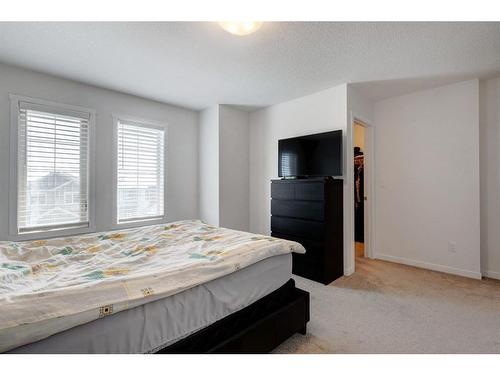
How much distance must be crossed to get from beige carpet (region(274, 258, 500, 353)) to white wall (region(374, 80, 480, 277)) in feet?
1.36

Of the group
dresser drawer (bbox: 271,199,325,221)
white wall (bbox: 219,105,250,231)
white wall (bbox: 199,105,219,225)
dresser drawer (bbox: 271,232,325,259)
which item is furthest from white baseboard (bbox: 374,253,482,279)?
white wall (bbox: 199,105,219,225)

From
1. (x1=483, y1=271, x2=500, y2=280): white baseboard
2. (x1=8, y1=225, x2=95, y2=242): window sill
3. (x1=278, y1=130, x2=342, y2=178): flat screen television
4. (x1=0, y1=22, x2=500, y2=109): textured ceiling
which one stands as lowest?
(x1=483, y1=271, x2=500, y2=280): white baseboard

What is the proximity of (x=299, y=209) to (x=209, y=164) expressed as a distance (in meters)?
1.67

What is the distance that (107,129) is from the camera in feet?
10.1

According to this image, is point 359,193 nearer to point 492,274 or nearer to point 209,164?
point 492,274

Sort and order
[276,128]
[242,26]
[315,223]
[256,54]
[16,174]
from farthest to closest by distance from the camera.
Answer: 1. [276,128]
2. [315,223]
3. [16,174]
4. [256,54]
5. [242,26]

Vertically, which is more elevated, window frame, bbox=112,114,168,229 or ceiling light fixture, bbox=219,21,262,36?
ceiling light fixture, bbox=219,21,262,36

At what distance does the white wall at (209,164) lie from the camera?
3725 mm

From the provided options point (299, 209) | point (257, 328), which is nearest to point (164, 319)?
point (257, 328)

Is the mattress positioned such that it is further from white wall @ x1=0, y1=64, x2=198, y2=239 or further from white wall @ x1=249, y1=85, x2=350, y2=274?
white wall @ x1=0, y1=64, x2=198, y2=239

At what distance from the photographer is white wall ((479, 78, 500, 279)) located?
2.86 m

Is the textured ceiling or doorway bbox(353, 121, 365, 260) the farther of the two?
doorway bbox(353, 121, 365, 260)
